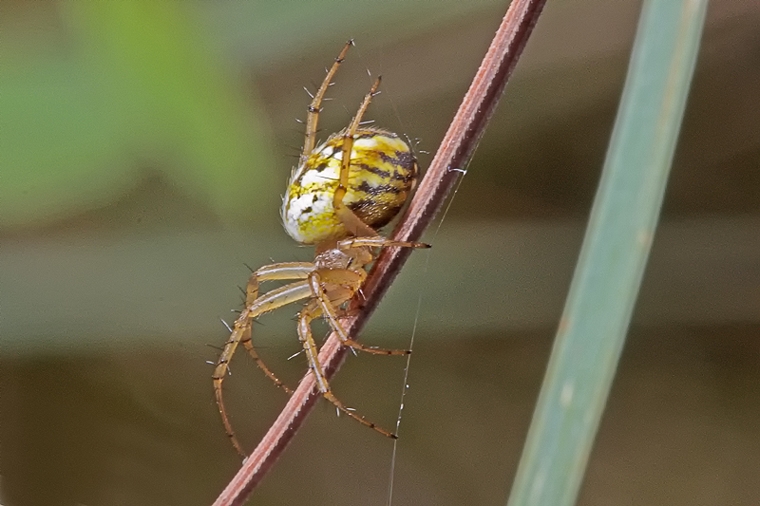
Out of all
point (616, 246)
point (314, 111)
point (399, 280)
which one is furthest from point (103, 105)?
point (616, 246)

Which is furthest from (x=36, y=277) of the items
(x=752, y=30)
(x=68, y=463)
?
(x=752, y=30)

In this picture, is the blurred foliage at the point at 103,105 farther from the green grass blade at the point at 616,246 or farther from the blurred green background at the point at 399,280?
the green grass blade at the point at 616,246

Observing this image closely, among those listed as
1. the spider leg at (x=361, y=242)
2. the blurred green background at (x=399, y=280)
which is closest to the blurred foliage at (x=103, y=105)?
the blurred green background at (x=399, y=280)

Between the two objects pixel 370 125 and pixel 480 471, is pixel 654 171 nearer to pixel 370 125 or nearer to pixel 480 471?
pixel 370 125

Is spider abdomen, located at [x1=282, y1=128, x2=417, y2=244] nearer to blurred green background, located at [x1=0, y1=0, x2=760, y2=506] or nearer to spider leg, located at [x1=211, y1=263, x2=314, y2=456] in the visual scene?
spider leg, located at [x1=211, y1=263, x2=314, y2=456]

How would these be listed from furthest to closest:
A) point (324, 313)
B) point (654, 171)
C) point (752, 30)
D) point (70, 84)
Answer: point (752, 30)
point (70, 84)
point (324, 313)
point (654, 171)

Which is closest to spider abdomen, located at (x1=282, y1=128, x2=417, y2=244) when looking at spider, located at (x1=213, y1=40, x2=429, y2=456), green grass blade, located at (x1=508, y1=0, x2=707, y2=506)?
spider, located at (x1=213, y1=40, x2=429, y2=456)
